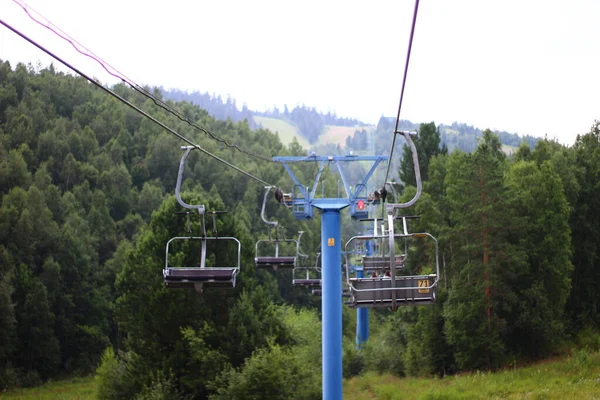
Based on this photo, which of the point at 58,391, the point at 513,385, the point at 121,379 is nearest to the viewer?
the point at 513,385

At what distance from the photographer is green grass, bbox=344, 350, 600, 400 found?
2167cm

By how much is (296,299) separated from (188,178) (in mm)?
20111

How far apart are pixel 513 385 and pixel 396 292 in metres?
15.3

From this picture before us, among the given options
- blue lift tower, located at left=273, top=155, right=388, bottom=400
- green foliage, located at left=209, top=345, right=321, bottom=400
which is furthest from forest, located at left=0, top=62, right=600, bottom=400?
blue lift tower, located at left=273, top=155, right=388, bottom=400

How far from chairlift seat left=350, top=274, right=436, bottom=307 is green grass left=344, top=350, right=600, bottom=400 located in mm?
11696

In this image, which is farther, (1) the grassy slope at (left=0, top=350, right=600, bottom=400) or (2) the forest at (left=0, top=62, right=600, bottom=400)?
(2) the forest at (left=0, top=62, right=600, bottom=400)

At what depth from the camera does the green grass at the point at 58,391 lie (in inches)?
1626

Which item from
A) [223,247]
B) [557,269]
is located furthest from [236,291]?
[557,269]

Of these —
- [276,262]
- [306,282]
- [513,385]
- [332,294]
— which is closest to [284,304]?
[306,282]

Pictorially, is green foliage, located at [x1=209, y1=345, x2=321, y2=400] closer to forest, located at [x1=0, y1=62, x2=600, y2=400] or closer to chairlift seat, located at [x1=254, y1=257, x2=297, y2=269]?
forest, located at [x1=0, y1=62, x2=600, y2=400]

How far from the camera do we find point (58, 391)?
148 ft

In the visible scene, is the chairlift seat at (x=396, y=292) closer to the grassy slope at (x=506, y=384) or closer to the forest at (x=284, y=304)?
the forest at (x=284, y=304)

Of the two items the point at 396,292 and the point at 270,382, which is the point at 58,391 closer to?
the point at 270,382

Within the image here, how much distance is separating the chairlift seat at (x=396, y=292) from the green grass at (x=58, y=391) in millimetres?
30954
